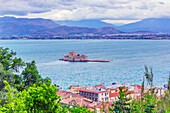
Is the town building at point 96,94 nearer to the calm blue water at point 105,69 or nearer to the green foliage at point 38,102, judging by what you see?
Answer: the calm blue water at point 105,69

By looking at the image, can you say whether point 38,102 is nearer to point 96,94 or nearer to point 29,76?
point 29,76

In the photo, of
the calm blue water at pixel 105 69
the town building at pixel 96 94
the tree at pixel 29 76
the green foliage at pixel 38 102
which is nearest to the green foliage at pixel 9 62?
the tree at pixel 29 76

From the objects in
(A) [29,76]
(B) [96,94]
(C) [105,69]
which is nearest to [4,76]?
(A) [29,76]

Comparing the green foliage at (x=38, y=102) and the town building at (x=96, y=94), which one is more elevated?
the green foliage at (x=38, y=102)

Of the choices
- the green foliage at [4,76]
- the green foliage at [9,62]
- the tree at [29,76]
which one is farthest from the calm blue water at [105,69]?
the green foliage at [4,76]

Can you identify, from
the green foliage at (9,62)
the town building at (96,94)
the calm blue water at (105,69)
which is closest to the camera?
the green foliage at (9,62)

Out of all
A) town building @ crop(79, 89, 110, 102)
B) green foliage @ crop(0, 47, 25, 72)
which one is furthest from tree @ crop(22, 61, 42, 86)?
town building @ crop(79, 89, 110, 102)

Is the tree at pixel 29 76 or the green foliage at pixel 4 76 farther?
the tree at pixel 29 76

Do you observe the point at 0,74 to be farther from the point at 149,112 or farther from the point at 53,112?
the point at 149,112

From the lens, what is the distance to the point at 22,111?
4.86 metres

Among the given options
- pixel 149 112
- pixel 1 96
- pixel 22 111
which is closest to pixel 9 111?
pixel 22 111

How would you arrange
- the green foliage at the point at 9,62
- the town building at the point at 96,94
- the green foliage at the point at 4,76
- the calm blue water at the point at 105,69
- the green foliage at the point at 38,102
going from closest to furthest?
1. the green foliage at the point at 38,102
2. the green foliage at the point at 4,76
3. the green foliage at the point at 9,62
4. the town building at the point at 96,94
5. the calm blue water at the point at 105,69

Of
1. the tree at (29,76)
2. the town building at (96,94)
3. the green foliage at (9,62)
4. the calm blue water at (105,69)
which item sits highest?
the green foliage at (9,62)

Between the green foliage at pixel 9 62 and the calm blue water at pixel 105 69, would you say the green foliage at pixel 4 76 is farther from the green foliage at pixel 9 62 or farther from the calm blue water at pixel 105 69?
the calm blue water at pixel 105 69
